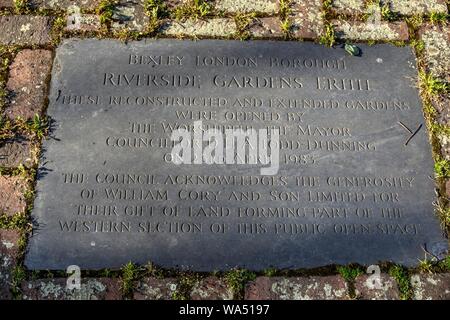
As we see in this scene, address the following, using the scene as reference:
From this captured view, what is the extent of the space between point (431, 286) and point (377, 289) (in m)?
0.30

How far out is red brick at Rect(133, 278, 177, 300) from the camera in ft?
9.53

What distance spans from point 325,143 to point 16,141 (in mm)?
1845

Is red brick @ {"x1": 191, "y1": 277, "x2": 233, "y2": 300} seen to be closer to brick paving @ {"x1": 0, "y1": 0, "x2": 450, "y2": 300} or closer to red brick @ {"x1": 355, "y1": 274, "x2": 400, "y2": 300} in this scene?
brick paving @ {"x1": 0, "y1": 0, "x2": 450, "y2": 300}

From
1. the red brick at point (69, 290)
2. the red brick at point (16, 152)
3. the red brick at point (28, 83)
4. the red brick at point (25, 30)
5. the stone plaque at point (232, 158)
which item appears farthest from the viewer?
the red brick at point (25, 30)

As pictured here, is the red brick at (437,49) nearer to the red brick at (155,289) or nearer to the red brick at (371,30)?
the red brick at (371,30)

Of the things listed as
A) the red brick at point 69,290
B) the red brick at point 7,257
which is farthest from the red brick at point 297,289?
the red brick at point 7,257

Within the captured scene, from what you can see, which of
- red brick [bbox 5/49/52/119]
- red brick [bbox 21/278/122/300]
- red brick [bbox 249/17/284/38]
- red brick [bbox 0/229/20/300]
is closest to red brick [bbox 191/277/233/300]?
red brick [bbox 21/278/122/300]

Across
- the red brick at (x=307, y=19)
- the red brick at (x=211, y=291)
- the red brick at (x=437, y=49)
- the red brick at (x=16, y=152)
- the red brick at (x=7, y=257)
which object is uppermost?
the red brick at (x=307, y=19)

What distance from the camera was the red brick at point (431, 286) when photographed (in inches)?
117

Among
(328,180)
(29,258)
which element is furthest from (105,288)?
(328,180)

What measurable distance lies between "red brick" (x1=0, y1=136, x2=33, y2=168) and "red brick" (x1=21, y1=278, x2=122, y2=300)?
2.34 feet

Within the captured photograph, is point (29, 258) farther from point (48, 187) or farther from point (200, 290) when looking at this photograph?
point (200, 290)

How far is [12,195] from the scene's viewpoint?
10.2 ft

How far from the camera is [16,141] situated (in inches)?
128
